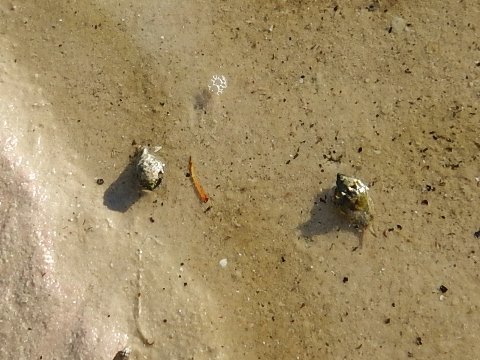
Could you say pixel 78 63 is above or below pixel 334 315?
above

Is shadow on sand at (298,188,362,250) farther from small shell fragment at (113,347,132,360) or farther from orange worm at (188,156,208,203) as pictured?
small shell fragment at (113,347,132,360)

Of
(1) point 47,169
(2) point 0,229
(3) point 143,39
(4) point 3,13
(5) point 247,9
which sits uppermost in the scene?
(5) point 247,9

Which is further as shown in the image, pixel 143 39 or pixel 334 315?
pixel 143 39

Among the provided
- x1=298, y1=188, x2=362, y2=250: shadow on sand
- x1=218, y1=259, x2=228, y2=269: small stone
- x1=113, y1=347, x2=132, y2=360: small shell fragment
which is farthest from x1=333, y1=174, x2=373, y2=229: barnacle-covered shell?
x1=113, y1=347, x2=132, y2=360: small shell fragment

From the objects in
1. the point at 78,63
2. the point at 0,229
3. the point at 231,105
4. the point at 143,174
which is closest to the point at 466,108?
the point at 231,105

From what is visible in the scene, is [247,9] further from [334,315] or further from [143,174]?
[334,315]

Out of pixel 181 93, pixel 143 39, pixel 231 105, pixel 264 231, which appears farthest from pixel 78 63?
pixel 264 231

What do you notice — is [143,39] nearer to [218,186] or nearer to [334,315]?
[218,186]

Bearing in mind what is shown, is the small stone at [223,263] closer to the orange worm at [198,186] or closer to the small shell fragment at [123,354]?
the orange worm at [198,186]
